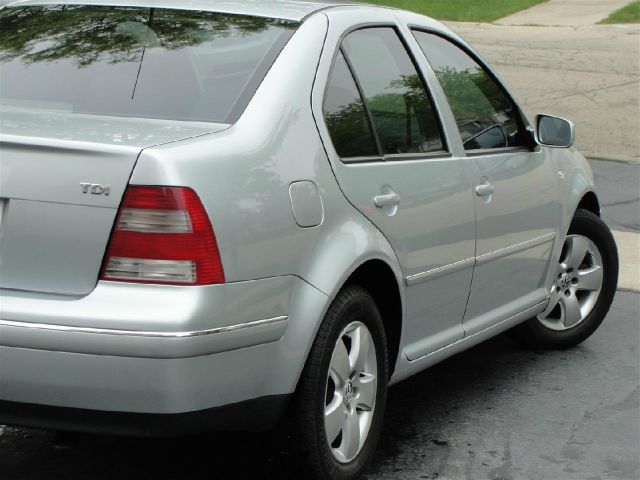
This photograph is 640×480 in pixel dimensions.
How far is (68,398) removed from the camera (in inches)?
146

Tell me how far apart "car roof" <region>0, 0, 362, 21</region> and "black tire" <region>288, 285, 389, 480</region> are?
104cm

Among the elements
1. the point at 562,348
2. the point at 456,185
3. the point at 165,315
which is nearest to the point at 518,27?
the point at 562,348

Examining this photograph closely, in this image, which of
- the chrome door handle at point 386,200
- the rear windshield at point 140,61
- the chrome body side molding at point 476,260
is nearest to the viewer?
the rear windshield at point 140,61

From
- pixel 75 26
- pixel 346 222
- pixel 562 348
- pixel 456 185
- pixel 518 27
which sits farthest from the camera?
pixel 518 27

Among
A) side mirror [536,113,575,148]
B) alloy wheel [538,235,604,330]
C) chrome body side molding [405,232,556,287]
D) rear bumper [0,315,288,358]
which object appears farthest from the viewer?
alloy wheel [538,235,604,330]

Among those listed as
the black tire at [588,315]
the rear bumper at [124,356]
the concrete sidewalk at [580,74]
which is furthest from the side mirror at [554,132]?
the concrete sidewalk at [580,74]

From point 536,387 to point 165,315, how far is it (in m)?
2.90

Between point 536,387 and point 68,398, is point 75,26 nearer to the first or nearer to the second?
point 68,398

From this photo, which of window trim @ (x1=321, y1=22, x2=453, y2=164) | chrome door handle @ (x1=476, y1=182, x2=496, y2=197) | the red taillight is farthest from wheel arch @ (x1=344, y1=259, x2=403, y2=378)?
the red taillight

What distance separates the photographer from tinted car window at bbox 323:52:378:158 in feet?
14.7

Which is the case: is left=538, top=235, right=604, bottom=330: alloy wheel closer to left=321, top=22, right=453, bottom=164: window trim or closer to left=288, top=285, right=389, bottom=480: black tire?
left=321, top=22, right=453, bottom=164: window trim

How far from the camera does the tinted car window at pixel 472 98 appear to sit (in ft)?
18.0

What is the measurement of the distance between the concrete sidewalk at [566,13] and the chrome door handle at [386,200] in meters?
20.0

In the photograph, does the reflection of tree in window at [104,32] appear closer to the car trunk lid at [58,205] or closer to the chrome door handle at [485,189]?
the car trunk lid at [58,205]
